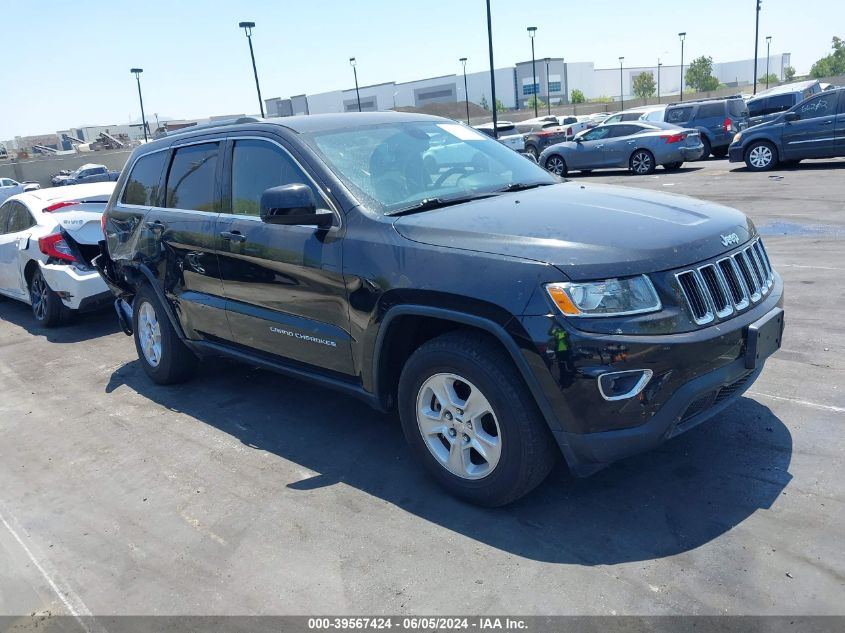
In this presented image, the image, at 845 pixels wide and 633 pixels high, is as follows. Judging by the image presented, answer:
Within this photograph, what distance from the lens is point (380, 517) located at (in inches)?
144

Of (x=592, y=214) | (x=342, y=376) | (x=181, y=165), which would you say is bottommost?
(x=342, y=376)

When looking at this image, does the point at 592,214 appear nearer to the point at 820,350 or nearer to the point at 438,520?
the point at 438,520

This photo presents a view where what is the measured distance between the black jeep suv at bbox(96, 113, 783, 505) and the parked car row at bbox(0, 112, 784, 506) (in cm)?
1

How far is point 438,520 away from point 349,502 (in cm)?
53

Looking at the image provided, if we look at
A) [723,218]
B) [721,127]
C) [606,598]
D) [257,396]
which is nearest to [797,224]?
[723,218]

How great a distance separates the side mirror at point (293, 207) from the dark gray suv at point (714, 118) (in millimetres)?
19280

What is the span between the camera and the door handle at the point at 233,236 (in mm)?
4590

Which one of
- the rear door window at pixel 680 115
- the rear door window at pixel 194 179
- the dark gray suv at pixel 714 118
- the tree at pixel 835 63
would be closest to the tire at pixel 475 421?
the rear door window at pixel 194 179

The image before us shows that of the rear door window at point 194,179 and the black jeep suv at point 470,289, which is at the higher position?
the rear door window at point 194,179

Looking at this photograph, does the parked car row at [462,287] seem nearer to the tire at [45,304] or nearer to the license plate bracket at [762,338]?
the license plate bracket at [762,338]

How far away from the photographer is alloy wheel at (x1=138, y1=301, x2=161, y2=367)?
591 centimetres

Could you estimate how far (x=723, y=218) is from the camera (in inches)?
148

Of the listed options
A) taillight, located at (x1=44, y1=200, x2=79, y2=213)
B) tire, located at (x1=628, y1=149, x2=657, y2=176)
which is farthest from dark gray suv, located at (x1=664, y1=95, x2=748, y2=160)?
taillight, located at (x1=44, y1=200, x2=79, y2=213)

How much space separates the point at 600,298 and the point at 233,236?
2548 mm
